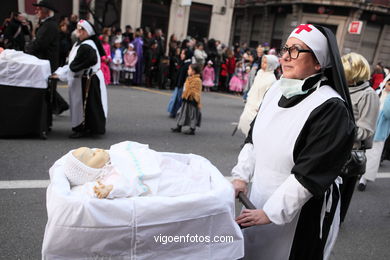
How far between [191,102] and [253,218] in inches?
222

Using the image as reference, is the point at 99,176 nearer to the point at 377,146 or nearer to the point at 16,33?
the point at 377,146

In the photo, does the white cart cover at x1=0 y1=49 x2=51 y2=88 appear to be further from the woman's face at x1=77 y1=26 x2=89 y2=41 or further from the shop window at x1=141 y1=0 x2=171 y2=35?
the shop window at x1=141 y1=0 x2=171 y2=35

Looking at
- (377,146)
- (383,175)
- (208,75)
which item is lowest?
(383,175)

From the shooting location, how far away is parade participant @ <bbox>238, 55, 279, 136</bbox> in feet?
20.7

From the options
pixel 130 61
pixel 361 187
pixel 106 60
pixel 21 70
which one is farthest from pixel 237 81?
pixel 21 70

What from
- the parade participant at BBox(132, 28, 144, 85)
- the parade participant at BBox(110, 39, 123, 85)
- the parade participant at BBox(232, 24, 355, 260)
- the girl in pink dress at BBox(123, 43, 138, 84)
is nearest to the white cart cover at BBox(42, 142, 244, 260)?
the parade participant at BBox(232, 24, 355, 260)

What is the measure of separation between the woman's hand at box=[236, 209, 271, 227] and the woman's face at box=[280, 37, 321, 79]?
0.75 meters

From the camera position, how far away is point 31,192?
154 inches

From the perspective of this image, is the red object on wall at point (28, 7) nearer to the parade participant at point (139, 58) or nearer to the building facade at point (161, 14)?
the building facade at point (161, 14)

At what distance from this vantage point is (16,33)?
403 inches

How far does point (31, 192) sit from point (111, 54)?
915 centimetres

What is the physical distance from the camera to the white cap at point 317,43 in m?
1.82

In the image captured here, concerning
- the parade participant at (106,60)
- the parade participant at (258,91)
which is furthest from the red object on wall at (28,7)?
the parade participant at (258,91)

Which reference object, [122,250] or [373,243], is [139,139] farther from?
[122,250]
